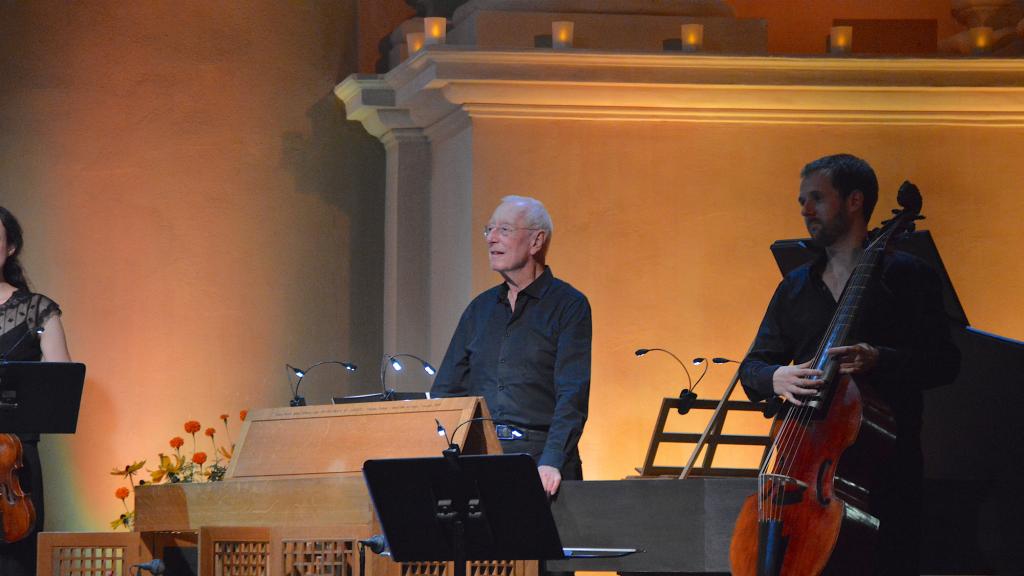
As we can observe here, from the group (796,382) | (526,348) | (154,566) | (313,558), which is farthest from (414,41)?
(796,382)

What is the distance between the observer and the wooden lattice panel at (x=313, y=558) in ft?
14.1

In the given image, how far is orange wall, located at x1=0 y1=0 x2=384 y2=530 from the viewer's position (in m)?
7.83

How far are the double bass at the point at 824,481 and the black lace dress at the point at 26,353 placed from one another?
293 cm

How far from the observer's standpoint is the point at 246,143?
802 centimetres

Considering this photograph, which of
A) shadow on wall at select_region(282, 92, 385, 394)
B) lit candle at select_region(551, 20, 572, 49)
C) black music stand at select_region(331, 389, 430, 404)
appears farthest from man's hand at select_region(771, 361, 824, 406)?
shadow on wall at select_region(282, 92, 385, 394)

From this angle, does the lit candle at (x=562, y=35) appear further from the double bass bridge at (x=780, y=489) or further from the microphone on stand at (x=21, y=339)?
A: the double bass bridge at (x=780, y=489)

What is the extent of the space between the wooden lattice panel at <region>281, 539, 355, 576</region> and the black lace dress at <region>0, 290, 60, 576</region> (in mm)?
1703

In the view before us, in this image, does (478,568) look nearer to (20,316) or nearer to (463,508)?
(463,508)

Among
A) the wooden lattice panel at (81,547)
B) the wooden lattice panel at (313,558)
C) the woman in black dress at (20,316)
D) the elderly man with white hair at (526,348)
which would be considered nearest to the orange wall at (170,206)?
the woman in black dress at (20,316)

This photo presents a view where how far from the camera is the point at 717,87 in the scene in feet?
24.0

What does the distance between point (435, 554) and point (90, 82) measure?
15.7 ft

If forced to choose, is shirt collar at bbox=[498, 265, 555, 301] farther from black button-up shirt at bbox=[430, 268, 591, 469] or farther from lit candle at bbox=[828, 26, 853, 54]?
lit candle at bbox=[828, 26, 853, 54]

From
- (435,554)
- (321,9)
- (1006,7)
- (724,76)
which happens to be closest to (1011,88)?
(1006,7)

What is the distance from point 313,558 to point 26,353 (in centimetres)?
217
